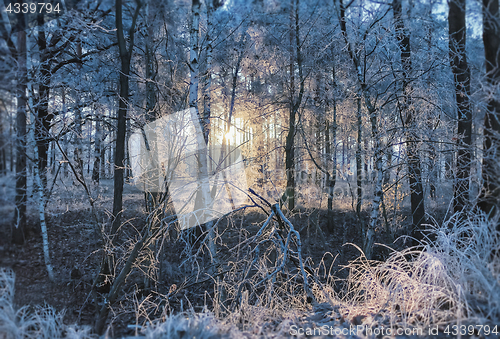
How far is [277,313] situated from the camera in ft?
10.6

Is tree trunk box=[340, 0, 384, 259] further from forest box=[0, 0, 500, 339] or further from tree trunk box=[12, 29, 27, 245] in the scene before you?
tree trunk box=[12, 29, 27, 245]

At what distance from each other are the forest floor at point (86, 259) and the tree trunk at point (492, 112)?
217cm

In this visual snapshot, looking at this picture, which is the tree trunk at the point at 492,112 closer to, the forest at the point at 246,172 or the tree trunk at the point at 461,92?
the forest at the point at 246,172

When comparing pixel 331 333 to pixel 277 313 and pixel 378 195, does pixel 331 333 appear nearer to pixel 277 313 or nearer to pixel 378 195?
pixel 277 313

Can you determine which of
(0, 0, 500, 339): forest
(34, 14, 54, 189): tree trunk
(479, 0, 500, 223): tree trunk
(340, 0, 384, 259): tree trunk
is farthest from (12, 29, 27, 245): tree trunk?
(479, 0, 500, 223): tree trunk

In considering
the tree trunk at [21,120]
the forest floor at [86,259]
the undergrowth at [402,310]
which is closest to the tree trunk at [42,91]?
the tree trunk at [21,120]

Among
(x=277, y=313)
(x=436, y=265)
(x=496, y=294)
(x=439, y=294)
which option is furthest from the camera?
(x=277, y=313)

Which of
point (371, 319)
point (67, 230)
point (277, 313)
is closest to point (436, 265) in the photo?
point (371, 319)

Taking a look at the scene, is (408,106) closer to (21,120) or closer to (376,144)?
(376,144)

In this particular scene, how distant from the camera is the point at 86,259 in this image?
7301 millimetres

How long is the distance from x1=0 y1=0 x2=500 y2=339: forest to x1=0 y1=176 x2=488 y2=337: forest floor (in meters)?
0.06

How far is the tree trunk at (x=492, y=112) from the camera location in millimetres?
3205

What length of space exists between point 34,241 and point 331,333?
26.8 ft

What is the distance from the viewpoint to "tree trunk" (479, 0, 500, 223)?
3205 millimetres
